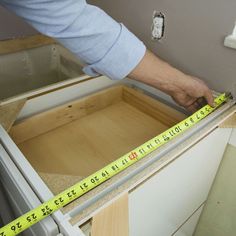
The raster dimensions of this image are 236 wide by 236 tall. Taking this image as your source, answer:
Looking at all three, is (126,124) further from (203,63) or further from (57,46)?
(57,46)

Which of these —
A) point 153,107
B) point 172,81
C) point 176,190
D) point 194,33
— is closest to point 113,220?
point 176,190

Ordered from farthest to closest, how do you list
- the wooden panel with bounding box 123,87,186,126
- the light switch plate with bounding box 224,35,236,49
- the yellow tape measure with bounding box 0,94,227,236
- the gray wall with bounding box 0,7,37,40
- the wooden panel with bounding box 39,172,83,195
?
the gray wall with bounding box 0,7,37,40, the wooden panel with bounding box 123,87,186,126, the light switch plate with bounding box 224,35,236,49, the wooden panel with bounding box 39,172,83,195, the yellow tape measure with bounding box 0,94,227,236

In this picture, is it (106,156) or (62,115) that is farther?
(62,115)

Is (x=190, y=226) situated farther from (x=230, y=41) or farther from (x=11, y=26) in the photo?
(x=11, y=26)

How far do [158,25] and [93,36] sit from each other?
0.43m

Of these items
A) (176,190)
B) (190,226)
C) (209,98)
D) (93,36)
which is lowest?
(190,226)

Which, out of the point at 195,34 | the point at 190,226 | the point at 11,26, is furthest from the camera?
the point at 11,26

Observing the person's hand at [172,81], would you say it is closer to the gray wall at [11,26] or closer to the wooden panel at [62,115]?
the wooden panel at [62,115]

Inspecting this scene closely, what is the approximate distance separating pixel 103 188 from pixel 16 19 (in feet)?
3.40

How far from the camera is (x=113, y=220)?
0.48 m

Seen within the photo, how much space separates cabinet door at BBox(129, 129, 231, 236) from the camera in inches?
22.4

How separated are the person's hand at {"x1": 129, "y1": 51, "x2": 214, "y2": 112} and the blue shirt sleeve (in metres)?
0.04

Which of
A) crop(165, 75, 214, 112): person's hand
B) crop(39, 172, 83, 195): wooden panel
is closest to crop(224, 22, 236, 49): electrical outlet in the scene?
crop(165, 75, 214, 112): person's hand

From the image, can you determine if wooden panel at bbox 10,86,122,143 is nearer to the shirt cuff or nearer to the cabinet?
the cabinet
